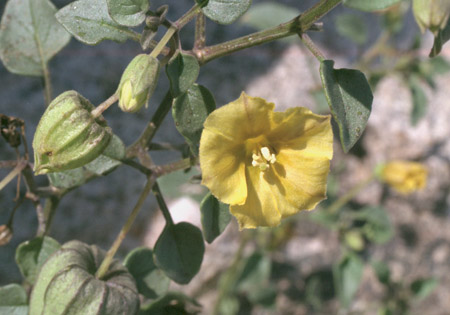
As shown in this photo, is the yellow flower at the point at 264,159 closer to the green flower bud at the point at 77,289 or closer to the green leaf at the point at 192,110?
the green leaf at the point at 192,110

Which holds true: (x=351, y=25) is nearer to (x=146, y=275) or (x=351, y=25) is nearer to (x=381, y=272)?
(x=381, y=272)

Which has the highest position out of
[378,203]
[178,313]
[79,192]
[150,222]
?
[178,313]

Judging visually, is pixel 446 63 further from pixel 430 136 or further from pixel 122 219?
pixel 122 219

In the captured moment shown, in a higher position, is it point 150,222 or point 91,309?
point 91,309

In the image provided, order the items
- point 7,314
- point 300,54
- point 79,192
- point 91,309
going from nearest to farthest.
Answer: point 91,309
point 7,314
point 79,192
point 300,54

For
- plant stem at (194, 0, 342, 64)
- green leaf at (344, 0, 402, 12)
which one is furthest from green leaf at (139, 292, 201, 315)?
green leaf at (344, 0, 402, 12)

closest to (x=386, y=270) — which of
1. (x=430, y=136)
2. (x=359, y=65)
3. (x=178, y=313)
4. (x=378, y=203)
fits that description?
(x=378, y=203)

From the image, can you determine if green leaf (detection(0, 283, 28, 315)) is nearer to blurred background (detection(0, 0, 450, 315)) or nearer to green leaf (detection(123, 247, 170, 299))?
green leaf (detection(123, 247, 170, 299))

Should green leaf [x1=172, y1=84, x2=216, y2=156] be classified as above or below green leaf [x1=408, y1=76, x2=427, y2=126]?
above
